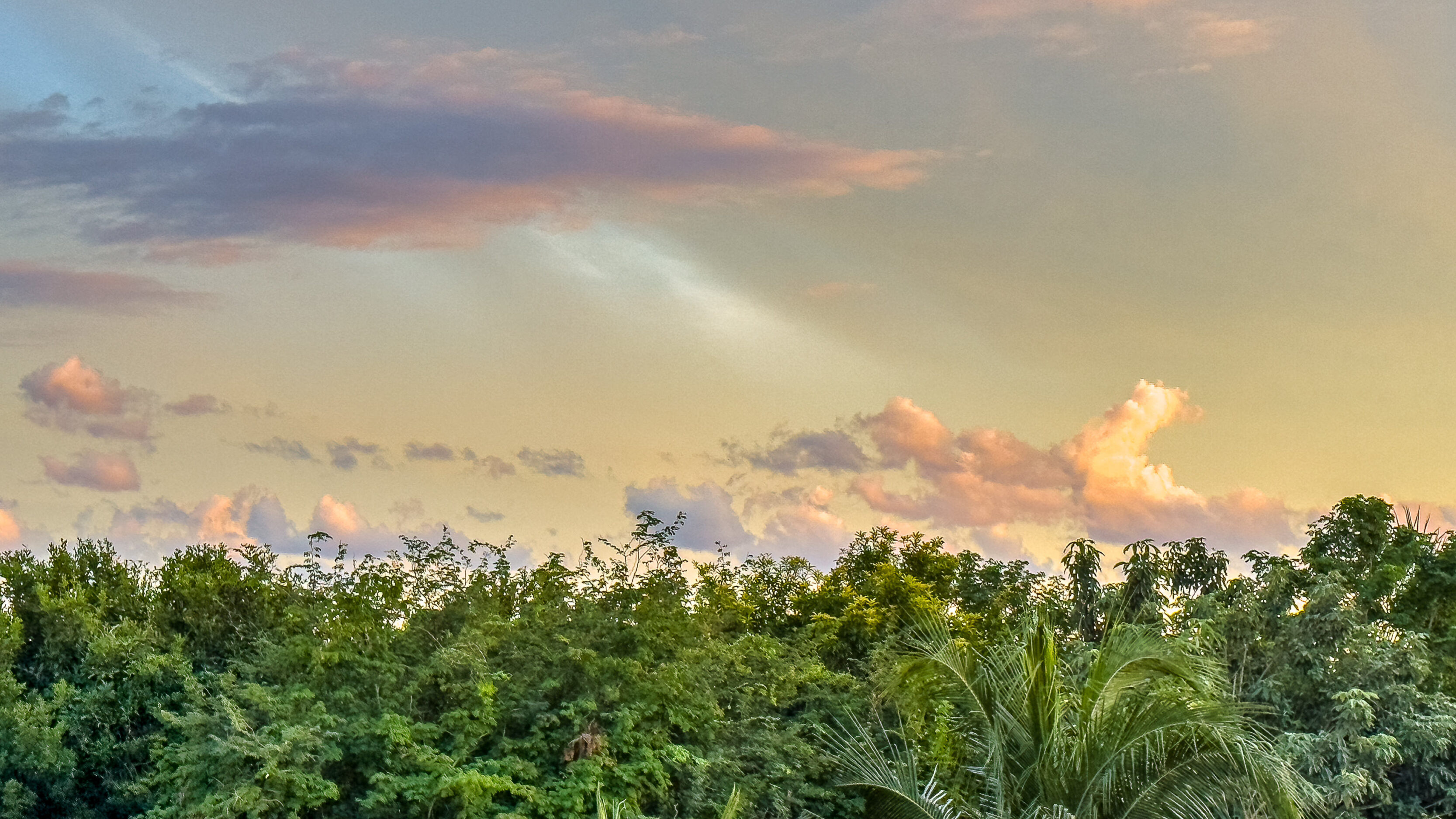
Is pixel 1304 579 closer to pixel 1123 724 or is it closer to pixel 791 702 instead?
pixel 791 702

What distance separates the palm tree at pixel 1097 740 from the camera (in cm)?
1502

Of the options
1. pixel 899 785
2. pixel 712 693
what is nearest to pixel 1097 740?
pixel 899 785

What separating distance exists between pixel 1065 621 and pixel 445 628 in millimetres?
13310

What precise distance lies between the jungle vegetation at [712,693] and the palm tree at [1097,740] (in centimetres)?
4

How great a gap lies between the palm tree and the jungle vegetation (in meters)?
0.04

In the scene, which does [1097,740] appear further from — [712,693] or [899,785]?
[712,693]

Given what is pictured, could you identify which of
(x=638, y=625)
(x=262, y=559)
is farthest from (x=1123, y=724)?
(x=262, y=559)

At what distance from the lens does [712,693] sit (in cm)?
2302

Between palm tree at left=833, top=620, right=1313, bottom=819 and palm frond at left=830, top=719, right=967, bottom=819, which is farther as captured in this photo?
palm frond at left=830, top=719, right=967, bottom=819

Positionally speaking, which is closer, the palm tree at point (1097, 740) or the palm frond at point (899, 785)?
the palm tree at point (1097, 740)

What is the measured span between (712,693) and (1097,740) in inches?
338

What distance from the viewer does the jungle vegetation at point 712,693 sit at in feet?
52.8

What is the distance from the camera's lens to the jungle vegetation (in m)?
16.1

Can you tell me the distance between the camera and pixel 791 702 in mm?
24719
